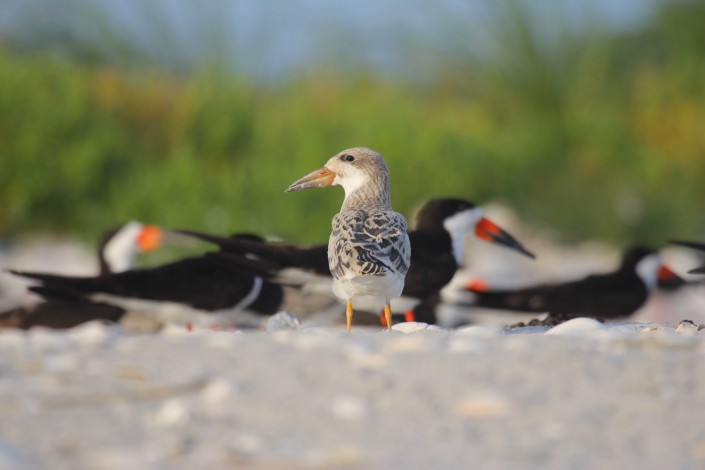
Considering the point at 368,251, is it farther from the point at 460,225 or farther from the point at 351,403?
the point at 460,225

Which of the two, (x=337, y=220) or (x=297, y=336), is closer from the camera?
(x=297, y=336)

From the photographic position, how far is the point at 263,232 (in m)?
10.2

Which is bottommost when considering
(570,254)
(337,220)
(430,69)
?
(570,254)

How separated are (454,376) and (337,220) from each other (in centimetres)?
169

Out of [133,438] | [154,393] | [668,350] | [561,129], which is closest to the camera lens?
[133,438]

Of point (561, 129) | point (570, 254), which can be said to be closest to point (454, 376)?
point (570, 254)

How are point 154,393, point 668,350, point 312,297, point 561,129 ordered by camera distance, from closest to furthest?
1. point 154,393
2. point 668,350
3. point 312,297
4. point 561,129

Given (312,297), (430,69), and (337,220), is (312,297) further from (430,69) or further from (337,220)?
(430,69)

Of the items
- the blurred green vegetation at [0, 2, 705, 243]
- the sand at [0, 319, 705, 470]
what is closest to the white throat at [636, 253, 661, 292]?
the blurred green vegetation at [0, 2, 705, 243]

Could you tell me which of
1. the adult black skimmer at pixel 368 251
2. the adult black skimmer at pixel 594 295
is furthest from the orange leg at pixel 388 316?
the adult black skimmer at pixel 594 295

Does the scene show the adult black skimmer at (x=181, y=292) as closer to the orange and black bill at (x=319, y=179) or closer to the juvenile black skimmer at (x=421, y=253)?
the juvenile black skimmer at (x=421, y=253)

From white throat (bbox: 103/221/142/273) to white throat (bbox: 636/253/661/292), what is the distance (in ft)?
11.2

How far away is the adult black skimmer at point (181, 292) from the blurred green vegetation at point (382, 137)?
11.9 feet

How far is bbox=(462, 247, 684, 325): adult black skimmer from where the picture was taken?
7734 mm
